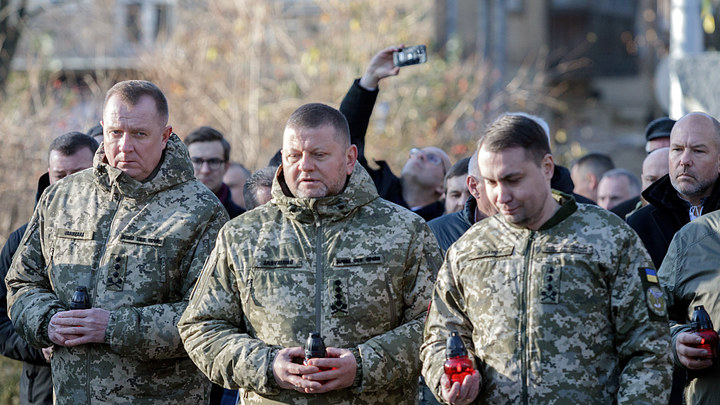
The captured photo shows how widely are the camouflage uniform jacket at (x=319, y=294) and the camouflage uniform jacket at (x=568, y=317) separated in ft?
1.28

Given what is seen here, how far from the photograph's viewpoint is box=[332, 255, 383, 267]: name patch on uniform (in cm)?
412

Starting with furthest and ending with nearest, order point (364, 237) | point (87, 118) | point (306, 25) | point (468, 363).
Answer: point (306, 25) < point (87, 118) < point (364, 237) < point (468, 363)

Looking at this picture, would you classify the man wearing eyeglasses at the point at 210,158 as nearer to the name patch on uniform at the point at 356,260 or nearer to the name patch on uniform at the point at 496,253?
the name patch on uniform at the point at 356,260

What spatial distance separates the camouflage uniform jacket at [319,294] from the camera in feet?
13.3

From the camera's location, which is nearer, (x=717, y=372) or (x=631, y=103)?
(x=717, y=372)

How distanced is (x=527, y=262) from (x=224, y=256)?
139cm

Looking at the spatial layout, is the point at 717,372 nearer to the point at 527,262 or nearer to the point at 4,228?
the point at 527,262

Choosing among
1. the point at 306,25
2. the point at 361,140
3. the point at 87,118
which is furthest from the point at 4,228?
the point at 306,25

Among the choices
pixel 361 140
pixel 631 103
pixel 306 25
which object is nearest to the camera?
pixel 361 140

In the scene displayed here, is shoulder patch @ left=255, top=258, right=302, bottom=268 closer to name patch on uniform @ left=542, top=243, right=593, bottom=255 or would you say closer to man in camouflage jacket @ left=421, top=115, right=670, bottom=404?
man in camouflage jacket @ left=421, top=115, right=670, bottom=404

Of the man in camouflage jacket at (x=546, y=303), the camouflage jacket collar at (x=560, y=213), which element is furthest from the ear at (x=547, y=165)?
the camouflage jacket collar at (x=560, y=213)

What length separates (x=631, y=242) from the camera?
12.1 ft

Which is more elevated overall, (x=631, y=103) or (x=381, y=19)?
(x=381, y=19)

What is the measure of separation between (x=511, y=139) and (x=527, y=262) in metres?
0.50
